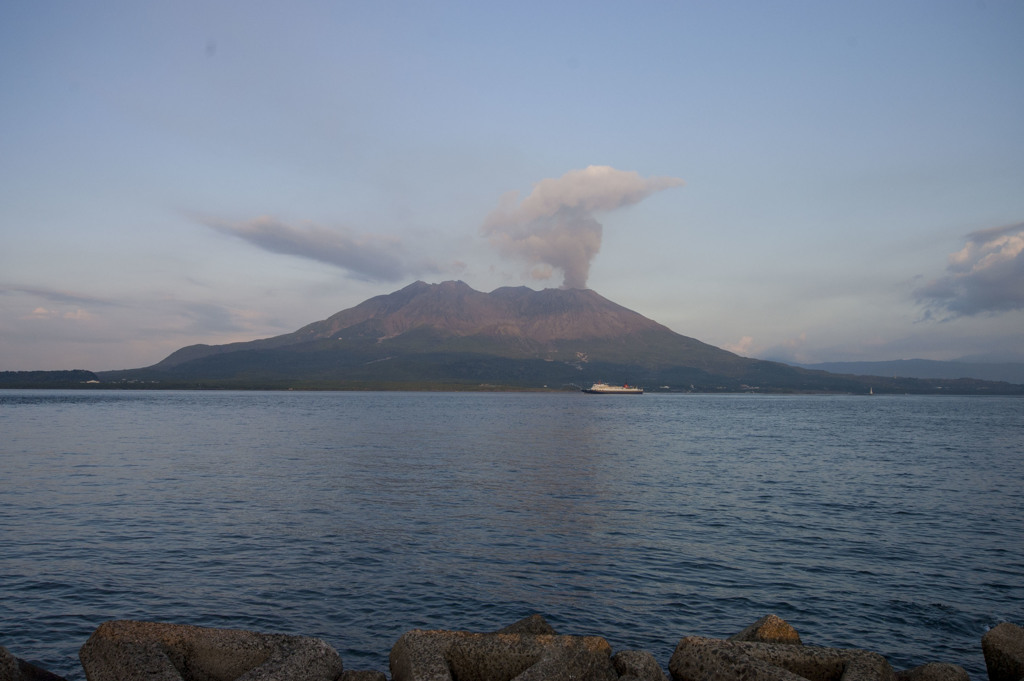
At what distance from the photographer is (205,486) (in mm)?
36688

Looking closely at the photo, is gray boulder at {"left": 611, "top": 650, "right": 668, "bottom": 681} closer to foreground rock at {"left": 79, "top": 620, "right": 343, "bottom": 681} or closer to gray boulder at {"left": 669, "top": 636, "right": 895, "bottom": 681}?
gray boulder at {"left": 669, "top": 636, "right": 895, "bottom": 681}

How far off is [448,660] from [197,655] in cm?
424

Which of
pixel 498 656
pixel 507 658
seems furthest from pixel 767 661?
pixel 498 656

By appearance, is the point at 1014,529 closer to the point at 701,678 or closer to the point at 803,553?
the point at 803,553

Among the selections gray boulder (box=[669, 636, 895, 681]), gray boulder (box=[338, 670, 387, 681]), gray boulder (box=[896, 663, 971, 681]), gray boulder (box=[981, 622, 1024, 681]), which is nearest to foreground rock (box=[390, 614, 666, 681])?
gray boulder (box=[338, 670, 387, 681])

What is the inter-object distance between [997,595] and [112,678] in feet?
72.9

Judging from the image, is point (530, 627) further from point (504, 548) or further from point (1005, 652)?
point (504, 548)

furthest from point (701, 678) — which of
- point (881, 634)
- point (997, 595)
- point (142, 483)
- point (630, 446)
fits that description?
point (630, 446)

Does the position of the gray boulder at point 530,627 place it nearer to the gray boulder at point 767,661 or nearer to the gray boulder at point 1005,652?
the gray boulder at point 767,661

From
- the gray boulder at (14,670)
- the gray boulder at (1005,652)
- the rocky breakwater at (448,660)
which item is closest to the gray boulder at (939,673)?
the rocky breakwater at (448,660)

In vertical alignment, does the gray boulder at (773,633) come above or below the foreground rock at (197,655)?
below

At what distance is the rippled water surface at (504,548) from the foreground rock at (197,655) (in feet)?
10.7

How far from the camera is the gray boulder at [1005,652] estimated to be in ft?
40.4

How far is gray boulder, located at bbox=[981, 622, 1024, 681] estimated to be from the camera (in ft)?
40.4
